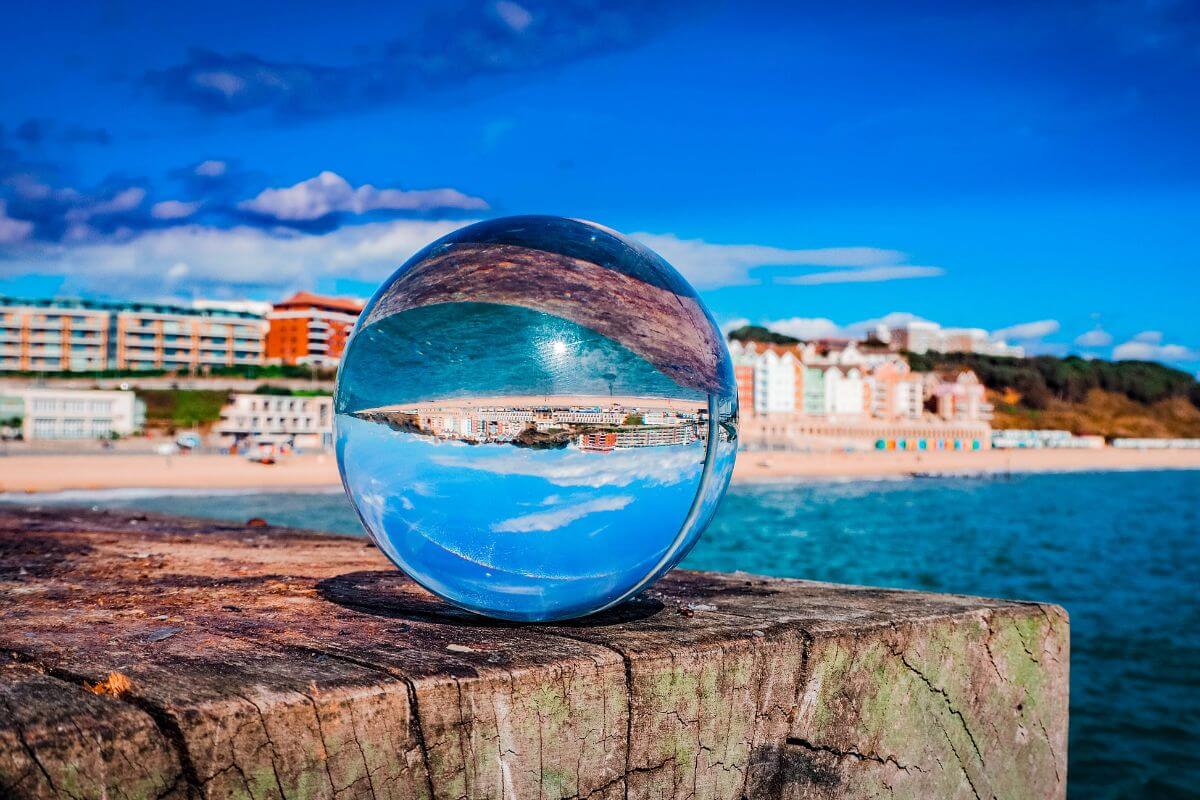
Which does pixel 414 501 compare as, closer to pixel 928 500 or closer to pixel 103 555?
pixel 103 555

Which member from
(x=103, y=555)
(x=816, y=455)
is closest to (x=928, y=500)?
(x=816, y=455)

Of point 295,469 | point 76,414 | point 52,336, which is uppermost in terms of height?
point 52,336

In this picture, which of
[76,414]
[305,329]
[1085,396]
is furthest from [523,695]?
[1085,396]

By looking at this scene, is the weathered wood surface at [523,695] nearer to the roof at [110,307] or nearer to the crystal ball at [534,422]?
the crystal ball at [534,422]

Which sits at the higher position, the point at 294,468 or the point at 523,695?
the point at 523,695

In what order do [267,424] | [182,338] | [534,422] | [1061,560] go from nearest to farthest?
[534,422] → [1061,560] → [267,424] → [182,338]

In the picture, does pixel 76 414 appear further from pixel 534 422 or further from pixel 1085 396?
pixel 1085 396

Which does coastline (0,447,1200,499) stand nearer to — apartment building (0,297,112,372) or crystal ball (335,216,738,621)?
crystal ball (335,216,738,621)
